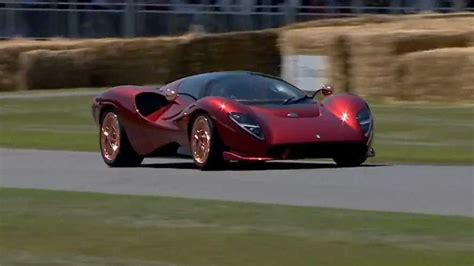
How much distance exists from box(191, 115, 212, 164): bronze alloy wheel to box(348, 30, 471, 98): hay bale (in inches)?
491

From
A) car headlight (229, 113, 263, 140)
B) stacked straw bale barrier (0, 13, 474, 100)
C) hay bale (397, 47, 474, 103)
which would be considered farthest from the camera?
stacked straw bale barrier (0, 13, 474, 100)

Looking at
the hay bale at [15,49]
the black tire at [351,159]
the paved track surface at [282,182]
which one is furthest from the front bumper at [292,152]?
the hay bale at [15,49]

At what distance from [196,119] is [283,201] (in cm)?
346

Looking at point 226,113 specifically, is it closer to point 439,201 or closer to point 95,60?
point 439,201

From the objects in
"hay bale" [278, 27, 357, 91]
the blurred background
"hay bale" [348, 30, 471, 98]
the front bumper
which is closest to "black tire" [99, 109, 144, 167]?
the front bumper

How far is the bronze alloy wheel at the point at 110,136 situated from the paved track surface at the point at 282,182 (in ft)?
0.57

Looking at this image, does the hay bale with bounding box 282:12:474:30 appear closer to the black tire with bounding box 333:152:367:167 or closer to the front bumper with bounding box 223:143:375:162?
the black tire with bounding box 333:152:367:167

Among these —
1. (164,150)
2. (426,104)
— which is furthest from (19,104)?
(164,150)

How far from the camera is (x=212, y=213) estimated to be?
414 inches

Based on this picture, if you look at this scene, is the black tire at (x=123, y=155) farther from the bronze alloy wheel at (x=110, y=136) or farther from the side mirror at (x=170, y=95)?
the side mirror at (x=170, y=95)

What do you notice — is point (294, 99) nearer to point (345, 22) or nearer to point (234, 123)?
point (234, 123)

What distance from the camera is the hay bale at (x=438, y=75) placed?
2484 cm

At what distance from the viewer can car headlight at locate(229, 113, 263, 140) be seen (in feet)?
46.7

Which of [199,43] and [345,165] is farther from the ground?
[345,165]
